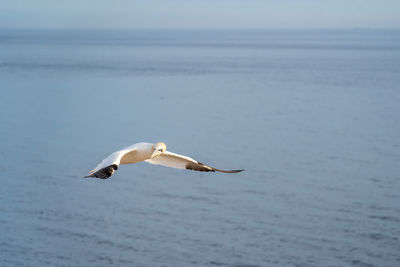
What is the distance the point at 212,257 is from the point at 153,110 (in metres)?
47.0

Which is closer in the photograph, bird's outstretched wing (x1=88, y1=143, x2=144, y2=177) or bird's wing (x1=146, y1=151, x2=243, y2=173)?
bird's outstretched wing (x1=88, y1=143, x2=144, y2=177)

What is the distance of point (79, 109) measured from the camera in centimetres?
8288

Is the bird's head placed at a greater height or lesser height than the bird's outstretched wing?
greater

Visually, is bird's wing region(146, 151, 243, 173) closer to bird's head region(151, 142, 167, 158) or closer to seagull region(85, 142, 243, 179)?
seagull region(85, 142, 243, 179)

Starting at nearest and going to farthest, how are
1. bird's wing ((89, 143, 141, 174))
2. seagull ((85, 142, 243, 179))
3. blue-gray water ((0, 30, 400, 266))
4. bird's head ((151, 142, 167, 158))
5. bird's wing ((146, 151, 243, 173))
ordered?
seagull ((85, 142, 243, 179)), bird's wing ((89, 143, 141, 174)), bird's head ((151, 142, 167, 158)), bird's wing ((146, 151, 243, 173)), blue-gray water ((0, 30, 400, 266))

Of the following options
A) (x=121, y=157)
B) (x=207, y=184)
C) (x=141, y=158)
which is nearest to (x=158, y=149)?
(x=141, y=158)

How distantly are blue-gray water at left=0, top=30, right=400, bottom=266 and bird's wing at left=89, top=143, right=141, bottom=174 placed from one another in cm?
2177

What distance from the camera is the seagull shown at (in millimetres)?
11062

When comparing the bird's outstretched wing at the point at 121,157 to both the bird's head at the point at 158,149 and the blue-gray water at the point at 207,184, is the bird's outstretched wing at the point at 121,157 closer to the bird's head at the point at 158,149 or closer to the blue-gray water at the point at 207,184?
the bird's head at the point at 158,149

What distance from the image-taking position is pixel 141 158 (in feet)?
43.4

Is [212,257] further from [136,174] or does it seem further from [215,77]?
[215,77]

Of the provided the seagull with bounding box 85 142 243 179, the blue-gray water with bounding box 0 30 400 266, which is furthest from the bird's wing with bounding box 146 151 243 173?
the blue-gray water with bounding box 0 30 400 266

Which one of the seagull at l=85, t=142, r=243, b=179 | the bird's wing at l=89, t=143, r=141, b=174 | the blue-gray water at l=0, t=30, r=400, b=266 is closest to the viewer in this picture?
the seagull at l=85, t=142, r=243, b=179

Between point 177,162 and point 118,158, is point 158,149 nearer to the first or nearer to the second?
point 118,158
